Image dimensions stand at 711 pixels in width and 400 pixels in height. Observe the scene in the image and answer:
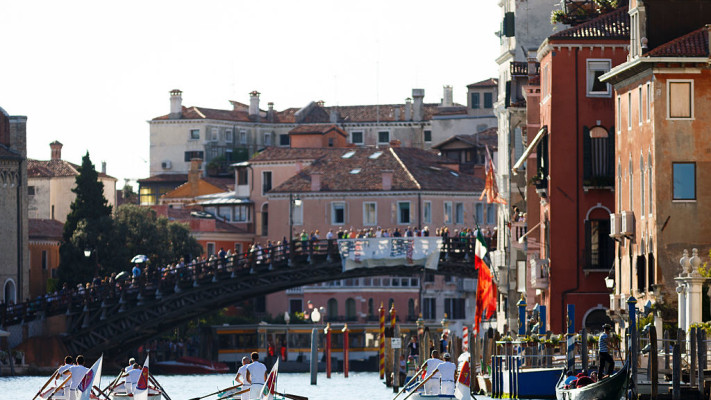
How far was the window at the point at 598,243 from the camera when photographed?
70188mm

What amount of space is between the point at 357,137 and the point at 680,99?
98760mm

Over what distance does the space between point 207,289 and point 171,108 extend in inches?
2770

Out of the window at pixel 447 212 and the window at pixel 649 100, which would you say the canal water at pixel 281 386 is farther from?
the window at pixel 447 212

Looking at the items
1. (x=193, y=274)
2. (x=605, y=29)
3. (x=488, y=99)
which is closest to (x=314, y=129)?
(x=488, y=99)

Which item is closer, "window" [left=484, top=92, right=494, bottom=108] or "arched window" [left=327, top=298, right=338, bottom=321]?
"arched window" [left=327, top=298, right=338, bottom=321]

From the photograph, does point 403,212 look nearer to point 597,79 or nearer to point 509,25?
point 509,25

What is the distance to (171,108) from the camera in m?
160

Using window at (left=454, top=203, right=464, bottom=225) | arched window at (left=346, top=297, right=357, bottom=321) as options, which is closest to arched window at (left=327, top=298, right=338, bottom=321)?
arched window at (left=346, top=297, right=357, bottom=321)

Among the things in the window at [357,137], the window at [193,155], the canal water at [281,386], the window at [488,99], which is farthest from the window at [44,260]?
the window at [357,137]

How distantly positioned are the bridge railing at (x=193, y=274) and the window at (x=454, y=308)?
32311 millimetres

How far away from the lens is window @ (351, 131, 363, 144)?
519 feet

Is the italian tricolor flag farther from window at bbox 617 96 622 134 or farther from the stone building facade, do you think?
the stone building facade

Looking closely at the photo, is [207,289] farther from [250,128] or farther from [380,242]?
[250,128]

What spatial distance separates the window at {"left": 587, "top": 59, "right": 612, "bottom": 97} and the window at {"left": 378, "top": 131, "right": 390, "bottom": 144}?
87.6 meters
